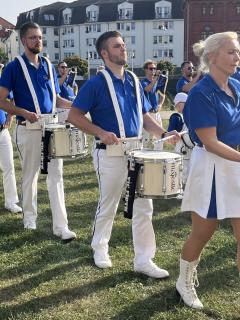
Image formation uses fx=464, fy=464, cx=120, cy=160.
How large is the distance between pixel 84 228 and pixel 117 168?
175 centimetres

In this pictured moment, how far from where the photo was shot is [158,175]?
382cm

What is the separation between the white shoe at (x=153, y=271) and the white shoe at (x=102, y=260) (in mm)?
354

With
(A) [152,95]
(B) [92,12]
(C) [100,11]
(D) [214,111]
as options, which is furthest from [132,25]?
(D) [214,111]

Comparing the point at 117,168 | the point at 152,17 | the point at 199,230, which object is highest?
the point at 152,17

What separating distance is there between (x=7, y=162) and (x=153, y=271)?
3081mm

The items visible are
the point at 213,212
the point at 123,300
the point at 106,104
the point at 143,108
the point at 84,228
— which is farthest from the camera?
the point at 84,228

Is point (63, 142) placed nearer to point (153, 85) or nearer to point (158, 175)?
point (158, 175)

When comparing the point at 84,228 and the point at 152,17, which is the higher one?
the point at 152,17

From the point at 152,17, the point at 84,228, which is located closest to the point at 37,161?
the point at 84,228

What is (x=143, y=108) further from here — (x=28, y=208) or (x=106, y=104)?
(x=28, y=208)

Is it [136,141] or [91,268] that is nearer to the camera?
[136,141]

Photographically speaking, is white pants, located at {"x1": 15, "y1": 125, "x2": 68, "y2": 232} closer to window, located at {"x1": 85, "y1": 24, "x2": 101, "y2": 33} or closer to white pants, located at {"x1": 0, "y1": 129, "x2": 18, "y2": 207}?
white pants, located at {"x1": 0, "y1": 129, "x2": 18, "y2": 207}

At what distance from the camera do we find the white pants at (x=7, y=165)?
21.2 ft

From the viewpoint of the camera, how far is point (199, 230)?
11.6ft
